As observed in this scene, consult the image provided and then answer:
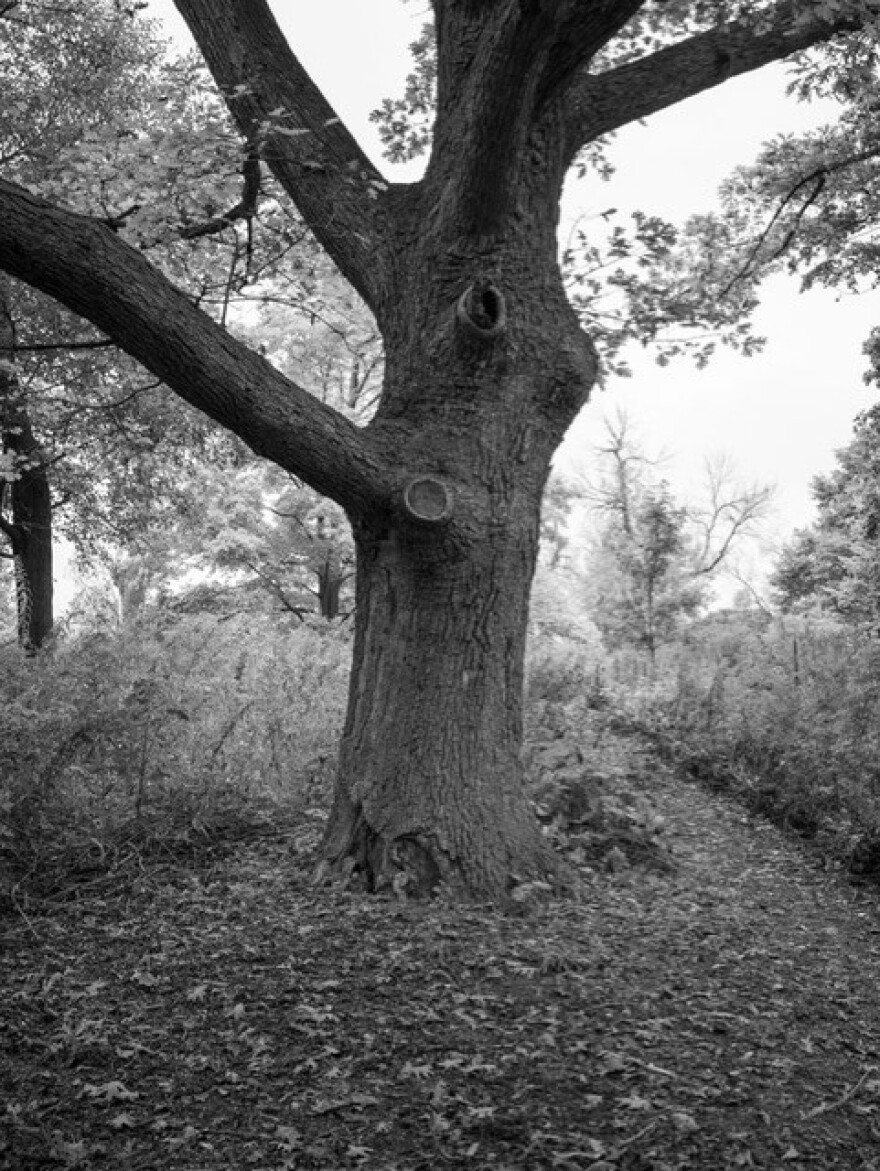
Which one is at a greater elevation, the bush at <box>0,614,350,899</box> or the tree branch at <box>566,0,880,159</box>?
the tree branch at <box>566,0,880,159</box>

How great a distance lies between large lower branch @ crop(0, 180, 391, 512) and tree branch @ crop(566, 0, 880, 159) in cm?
242

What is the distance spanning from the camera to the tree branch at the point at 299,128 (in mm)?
5426

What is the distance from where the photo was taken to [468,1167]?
8.44 feet

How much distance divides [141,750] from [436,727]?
6.23 feet

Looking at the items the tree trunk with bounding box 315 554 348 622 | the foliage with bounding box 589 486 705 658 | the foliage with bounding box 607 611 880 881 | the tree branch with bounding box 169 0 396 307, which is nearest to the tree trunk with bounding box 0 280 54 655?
the tree trunk with bounding box 315 554 348 622

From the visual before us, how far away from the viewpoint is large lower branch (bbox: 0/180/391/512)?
4.04 meters

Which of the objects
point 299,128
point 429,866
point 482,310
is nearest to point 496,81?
point 482,310

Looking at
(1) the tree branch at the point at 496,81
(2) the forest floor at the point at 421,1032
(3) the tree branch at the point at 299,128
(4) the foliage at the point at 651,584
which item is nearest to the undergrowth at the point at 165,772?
(2) the forest floor at the point at 421,1032

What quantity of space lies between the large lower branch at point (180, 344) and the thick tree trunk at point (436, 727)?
525 millimetres

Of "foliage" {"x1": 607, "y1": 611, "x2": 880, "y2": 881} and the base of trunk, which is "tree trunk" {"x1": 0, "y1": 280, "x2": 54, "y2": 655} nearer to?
"foliage" {"x1": 607, "y1": 611, "x2": 880, "y2": 881}

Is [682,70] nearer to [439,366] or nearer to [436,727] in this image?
[439,366]

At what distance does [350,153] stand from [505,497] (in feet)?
7.26

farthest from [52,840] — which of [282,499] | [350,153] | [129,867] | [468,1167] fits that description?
[282,499]

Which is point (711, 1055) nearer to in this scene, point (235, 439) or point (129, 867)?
point (129, 867)
